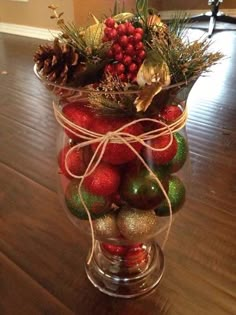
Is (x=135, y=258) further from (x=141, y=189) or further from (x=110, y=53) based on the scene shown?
(x=110, y=53)

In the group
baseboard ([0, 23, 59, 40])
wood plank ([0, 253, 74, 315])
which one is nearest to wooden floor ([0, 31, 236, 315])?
wood plank ([0, 253, 74, 315])

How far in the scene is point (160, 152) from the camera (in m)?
0.35

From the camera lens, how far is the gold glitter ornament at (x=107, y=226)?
15.3 inches

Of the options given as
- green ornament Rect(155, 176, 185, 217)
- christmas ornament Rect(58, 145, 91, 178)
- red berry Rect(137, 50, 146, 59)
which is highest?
red berry Rect(137, 50, 146, 59)

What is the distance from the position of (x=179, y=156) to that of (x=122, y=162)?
74 millimetres

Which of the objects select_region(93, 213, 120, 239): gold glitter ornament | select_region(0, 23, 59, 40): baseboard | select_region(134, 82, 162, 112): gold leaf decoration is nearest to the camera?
select_region(134, 82, 162, 112): gold leaf decoration

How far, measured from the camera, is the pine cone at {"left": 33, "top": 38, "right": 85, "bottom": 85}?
Result: 33 cm

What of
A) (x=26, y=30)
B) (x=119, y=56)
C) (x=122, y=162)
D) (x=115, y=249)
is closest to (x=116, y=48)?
(x=119, y=56)

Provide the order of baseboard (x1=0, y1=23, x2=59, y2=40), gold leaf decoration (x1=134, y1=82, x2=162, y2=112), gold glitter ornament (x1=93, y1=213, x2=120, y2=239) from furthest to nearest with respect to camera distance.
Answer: baseboard (x1=0, y1=23, x2=59, y2=40) < gold glitter ornament (x1=93, y1=213, x2=120, y2=239) < gold leaf decoration (x1=134, y1=82, x2=162, y2=112)

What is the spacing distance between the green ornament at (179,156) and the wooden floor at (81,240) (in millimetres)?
131

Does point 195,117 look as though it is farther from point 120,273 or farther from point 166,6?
point 166,6

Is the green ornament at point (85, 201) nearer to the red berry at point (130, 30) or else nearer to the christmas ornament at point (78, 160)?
the christmas ornament at point (78, 160)

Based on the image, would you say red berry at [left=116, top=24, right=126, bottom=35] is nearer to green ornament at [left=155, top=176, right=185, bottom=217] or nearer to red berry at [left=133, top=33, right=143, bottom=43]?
red berry at [left=133, top=33, right=143, bottom=43]

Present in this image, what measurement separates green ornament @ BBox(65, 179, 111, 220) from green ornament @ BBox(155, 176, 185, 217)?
6 cm
